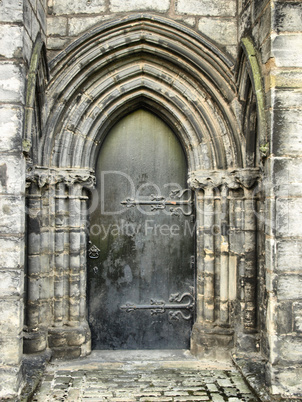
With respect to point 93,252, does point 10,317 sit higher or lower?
lower

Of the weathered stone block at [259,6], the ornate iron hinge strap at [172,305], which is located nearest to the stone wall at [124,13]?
the weathered stone block at [259,6]

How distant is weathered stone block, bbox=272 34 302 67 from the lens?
328cm

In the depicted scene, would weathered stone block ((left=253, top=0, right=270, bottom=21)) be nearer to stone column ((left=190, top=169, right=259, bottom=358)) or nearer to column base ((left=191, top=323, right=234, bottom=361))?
stone column ((left=190, top=169, right=259, bottom=358))

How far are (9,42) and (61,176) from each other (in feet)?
4.79

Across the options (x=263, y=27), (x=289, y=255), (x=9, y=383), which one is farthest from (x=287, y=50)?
(x=9, y=383)

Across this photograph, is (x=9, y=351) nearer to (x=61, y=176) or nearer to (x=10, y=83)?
(x=61, y=176)

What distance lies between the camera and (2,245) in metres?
3.27

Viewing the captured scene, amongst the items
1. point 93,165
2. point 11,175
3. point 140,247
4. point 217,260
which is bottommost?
point 217,260

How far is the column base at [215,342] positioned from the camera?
4.31m

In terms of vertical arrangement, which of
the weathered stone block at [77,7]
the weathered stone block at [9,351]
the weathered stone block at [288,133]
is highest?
the weathered stone block at [77,7]

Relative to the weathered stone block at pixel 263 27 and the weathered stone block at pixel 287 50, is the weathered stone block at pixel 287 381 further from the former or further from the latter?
the weathered stone block at pixel 263 27

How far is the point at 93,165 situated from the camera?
455 centimetres

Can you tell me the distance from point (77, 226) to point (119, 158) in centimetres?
96

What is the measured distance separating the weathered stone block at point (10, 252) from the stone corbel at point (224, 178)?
203cm
